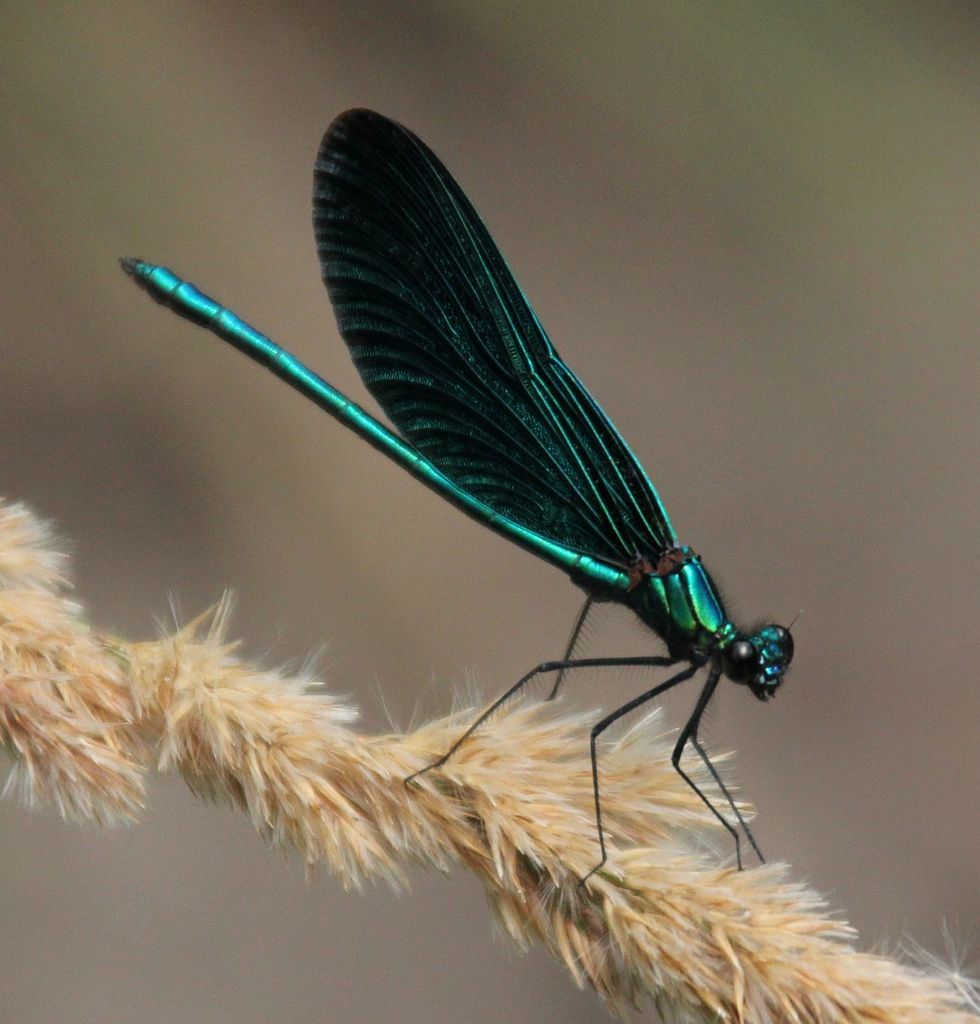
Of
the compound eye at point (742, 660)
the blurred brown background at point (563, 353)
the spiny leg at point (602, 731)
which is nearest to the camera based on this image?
the spiny leg at point (602, 731)

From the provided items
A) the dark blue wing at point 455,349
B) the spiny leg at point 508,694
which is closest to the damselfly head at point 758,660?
the spiny leg at point 508,694

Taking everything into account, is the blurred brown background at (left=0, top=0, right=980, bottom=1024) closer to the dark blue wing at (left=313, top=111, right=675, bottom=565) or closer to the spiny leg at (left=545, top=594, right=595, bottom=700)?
the spiny leg at (left=545, top=594, right=595, bottom=700)

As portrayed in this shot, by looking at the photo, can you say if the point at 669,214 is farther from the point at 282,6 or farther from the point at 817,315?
the point at 282,6

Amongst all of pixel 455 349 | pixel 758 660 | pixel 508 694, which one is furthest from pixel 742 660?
pixel 455 349

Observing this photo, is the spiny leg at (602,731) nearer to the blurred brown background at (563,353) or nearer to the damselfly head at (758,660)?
the damselfly head at (758,660)

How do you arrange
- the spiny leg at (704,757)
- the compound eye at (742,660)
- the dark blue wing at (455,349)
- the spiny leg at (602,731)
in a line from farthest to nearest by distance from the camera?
the dark blue wing at (455,349) → the compound eye at (742,660) → the spiny leg at (704,757) → the spiny leg at (602,731)

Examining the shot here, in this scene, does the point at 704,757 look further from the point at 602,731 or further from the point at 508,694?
the point at 508,694

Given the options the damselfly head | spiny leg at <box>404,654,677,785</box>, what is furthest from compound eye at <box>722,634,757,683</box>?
spiny leg at <box>404,654,677,785</box>
